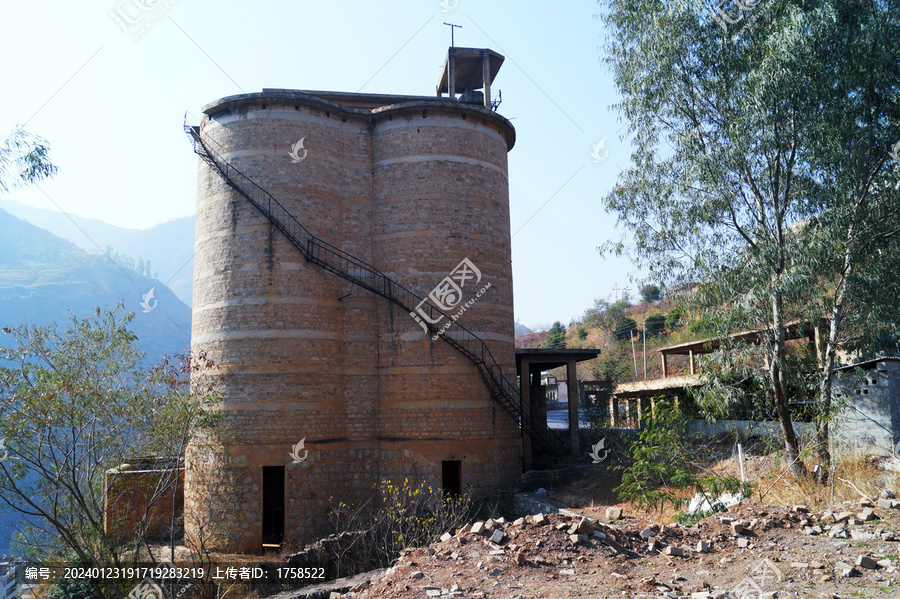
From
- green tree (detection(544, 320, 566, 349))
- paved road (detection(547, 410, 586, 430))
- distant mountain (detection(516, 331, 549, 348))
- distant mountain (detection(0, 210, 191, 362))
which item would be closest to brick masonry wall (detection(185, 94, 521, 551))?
paved road (detection(547, 410, 586, 430))

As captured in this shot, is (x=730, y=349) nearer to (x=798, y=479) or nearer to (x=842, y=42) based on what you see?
(x=798, y=479)

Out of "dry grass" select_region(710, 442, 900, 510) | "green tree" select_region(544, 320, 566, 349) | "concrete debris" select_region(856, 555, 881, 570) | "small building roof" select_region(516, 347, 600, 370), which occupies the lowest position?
"concrete debris" select_region(856, 555, 881, 570)

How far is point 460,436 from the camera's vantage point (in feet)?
59.4

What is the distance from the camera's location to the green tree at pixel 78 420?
38.9 ft

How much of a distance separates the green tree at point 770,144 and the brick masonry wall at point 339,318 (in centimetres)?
608

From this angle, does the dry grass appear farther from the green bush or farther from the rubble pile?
the rubble pile

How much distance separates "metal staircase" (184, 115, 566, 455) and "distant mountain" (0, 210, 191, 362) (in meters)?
111

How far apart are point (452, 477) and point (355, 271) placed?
701 cm

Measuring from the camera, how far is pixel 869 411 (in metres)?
14.1

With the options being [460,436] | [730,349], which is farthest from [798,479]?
[460,436]

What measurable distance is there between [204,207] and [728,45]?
15466 millimetres

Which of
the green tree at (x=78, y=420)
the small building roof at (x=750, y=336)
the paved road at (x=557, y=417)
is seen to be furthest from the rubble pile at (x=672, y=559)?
the paved road at (x=557, y=417)

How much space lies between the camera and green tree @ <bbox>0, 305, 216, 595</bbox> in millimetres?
11852

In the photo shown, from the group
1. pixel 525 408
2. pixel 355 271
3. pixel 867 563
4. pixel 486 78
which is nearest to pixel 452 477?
pixel 525 408
